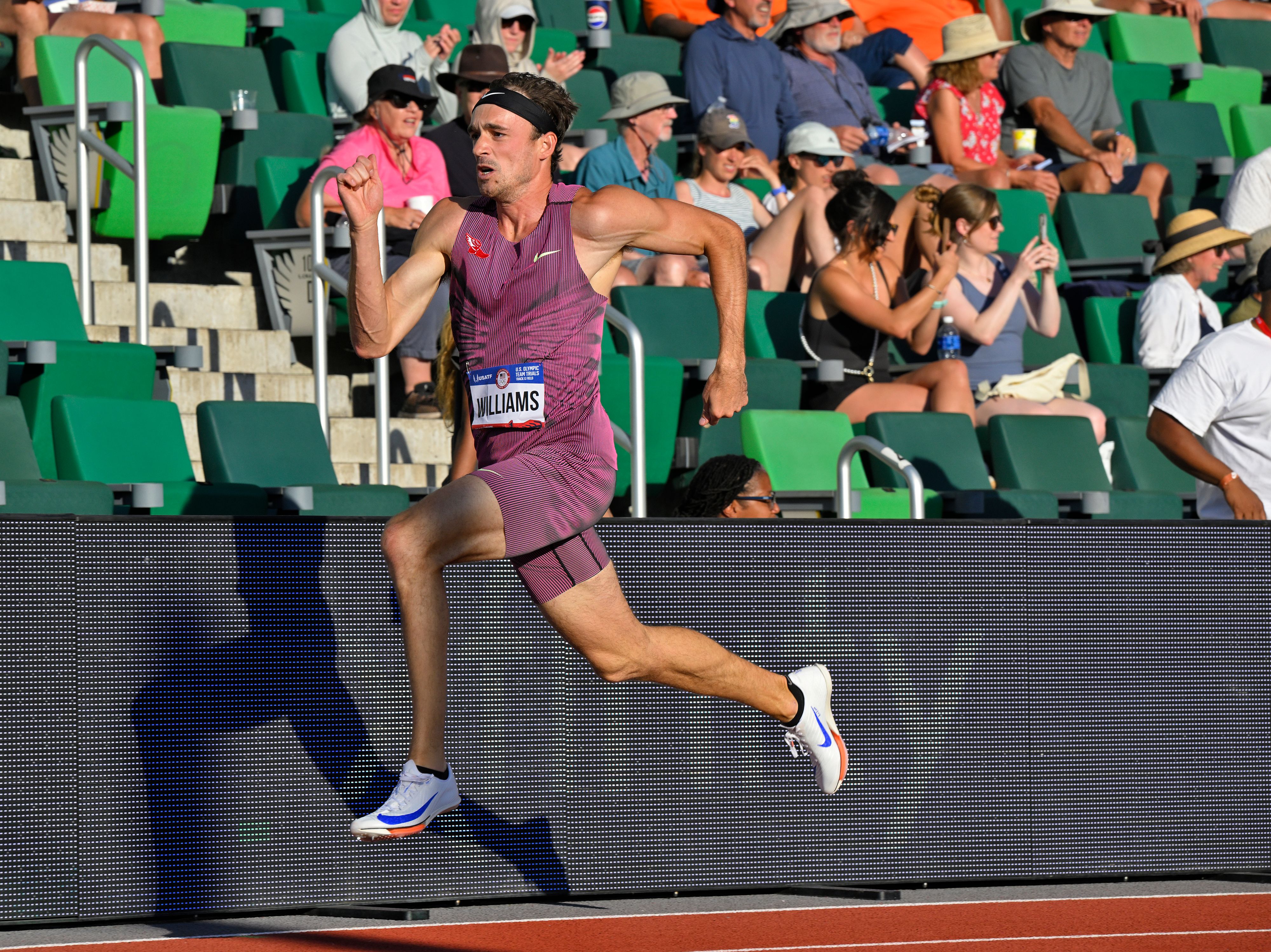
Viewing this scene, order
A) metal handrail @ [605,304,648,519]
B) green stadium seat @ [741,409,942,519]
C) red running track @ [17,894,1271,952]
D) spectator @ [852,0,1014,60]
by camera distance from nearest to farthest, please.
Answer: red running track @ [17,894,1271,952] → metal handrail @ [605,304,648,519] → green stadium seat @ [741,409,942,519] → spectator @ [852,0,1014,60]

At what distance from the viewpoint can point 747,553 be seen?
17.2 ft

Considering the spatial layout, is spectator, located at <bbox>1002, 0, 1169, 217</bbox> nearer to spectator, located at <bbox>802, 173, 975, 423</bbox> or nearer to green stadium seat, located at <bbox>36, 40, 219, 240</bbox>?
spectator, located at <bbox>802, 173, 975, 423</bbox>

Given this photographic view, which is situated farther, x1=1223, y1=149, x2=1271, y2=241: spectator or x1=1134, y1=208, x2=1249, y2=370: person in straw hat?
x1=1223, y1=149, x2=1271, y2=241: spectator

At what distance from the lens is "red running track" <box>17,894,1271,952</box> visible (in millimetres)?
4578

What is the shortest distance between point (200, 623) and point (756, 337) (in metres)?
4.32

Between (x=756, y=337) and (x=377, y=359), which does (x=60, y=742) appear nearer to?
(x=377, y=359)

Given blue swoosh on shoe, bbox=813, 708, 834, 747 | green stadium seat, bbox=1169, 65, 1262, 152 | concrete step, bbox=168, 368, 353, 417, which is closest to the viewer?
blue swoosh on shoe, bbox=813, 708, 834, 747

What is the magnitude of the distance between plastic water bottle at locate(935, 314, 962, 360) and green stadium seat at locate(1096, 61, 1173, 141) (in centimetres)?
471

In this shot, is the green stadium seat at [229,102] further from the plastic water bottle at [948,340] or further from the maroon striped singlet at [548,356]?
the maroon striped singlet at [548,356]

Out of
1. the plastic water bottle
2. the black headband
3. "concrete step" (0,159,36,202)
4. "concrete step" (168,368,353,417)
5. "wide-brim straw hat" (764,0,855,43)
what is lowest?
the plastic water bottle

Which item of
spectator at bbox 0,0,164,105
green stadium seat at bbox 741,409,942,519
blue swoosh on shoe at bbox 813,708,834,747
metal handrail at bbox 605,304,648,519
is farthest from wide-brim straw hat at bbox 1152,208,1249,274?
blue swoosh on shoe at bbox 813,708,834,747

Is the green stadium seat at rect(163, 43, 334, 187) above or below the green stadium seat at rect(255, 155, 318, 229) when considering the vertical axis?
above

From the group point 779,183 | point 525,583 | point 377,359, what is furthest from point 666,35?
point 525,583

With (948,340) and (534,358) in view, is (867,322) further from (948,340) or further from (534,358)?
(534,358)
